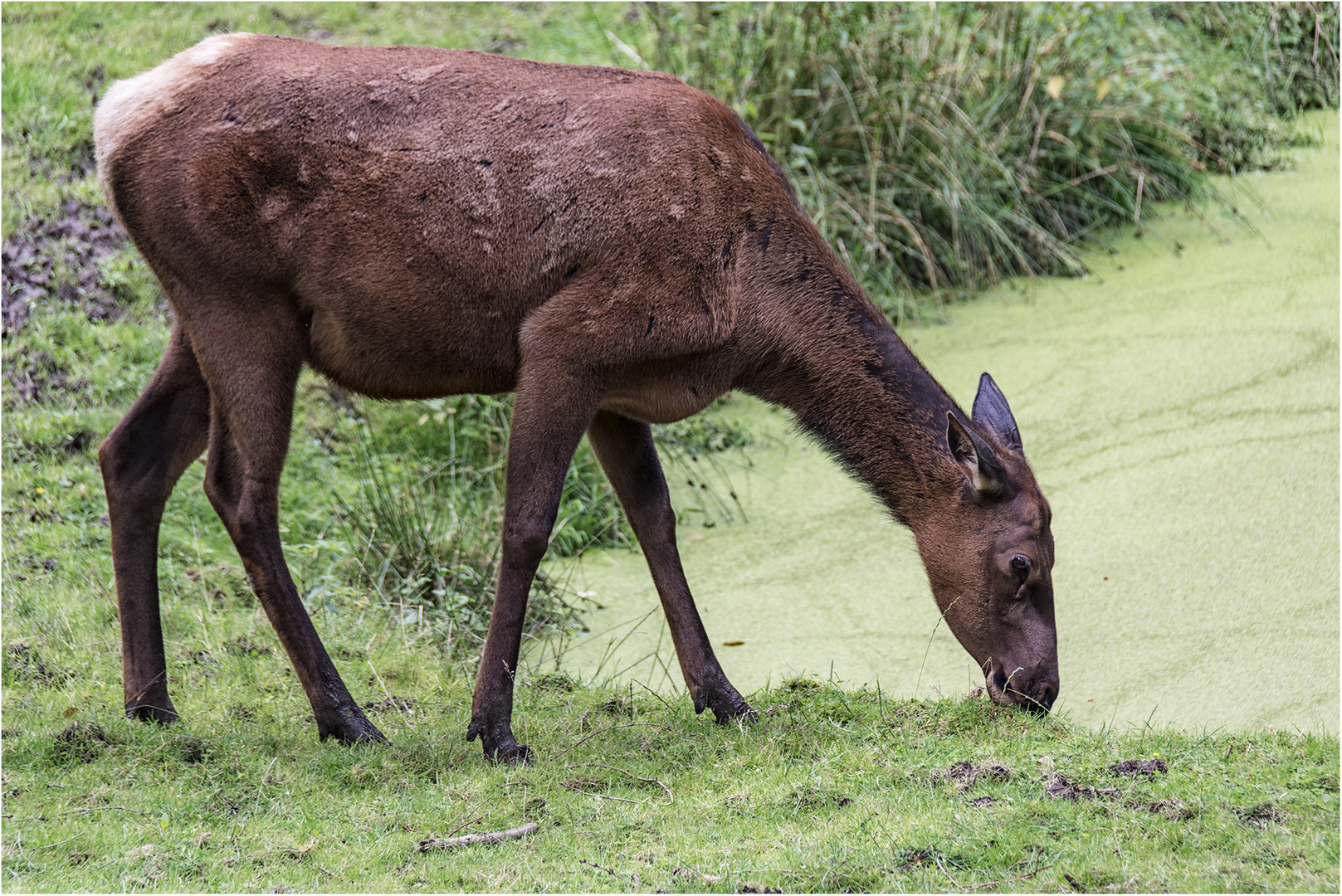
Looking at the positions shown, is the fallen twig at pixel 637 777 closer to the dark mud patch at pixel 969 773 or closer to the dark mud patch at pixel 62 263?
the dark mud patch at pixel 969 773

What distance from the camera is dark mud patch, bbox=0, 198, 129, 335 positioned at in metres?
6.84

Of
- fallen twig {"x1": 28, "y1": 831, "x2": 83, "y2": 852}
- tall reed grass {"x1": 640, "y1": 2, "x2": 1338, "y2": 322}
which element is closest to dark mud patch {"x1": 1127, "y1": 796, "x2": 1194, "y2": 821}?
fallen twig {"x1": 28, "y1": 831, "x2": 83, "y2": 852}

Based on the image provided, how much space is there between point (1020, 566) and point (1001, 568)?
0.06 metres

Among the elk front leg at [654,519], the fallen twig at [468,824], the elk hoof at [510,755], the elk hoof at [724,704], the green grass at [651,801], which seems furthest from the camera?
the elk front leg at [654,519]

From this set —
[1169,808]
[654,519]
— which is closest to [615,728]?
[654,519]

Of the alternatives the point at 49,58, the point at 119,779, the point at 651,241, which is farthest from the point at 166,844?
the point at 49,58

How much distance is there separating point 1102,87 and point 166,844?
6.46 meters

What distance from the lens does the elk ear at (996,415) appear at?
4.23m

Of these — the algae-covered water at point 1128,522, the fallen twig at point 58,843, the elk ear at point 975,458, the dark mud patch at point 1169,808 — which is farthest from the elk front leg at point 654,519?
the fallen twig at point 58,843

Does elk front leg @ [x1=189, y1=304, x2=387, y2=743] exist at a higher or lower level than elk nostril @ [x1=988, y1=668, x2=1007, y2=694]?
higher

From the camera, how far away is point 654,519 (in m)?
4.46

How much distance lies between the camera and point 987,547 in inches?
160

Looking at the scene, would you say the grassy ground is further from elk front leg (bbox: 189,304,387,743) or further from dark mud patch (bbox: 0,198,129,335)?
dark mud patch (bbox: 0,198,129,335)

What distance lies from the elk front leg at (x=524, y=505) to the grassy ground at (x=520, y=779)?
15cm
